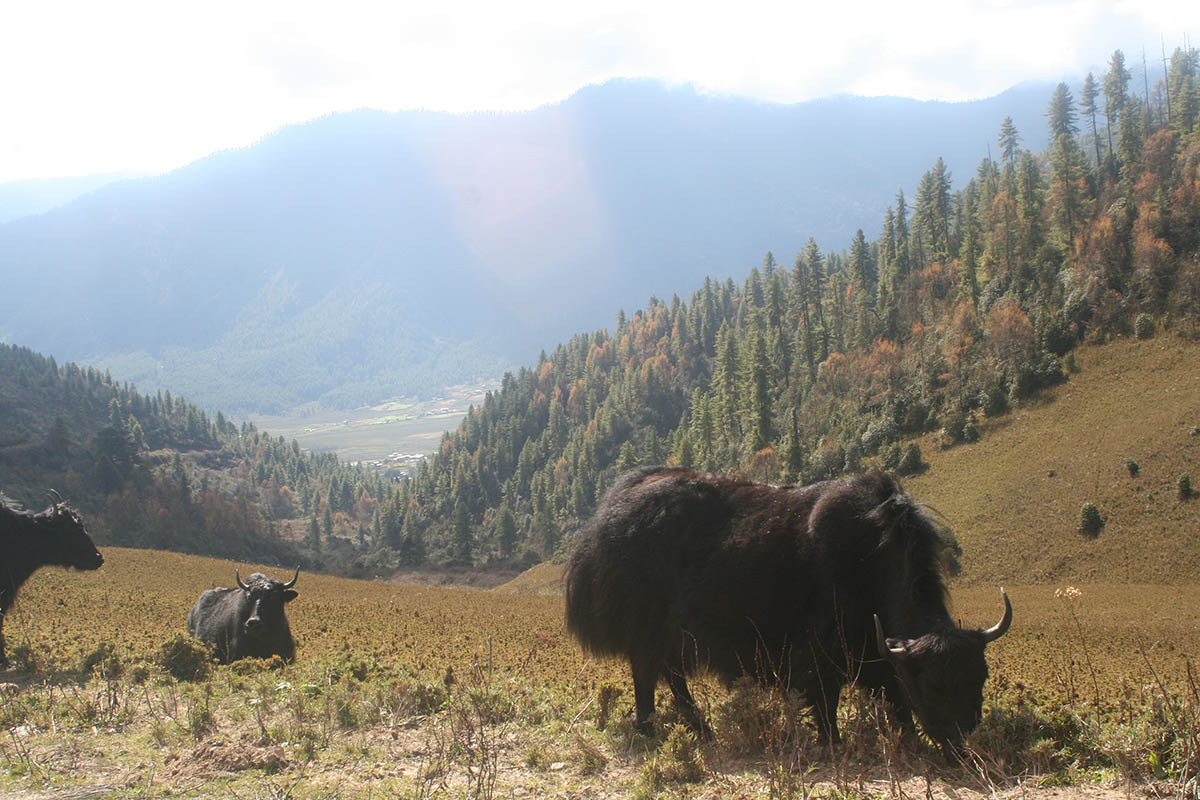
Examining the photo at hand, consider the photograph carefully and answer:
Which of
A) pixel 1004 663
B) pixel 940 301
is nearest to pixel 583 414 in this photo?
pixel 940 301

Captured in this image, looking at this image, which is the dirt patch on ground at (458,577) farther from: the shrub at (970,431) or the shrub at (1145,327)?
the shrub at (1145,327)

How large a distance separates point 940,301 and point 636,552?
97.0 m

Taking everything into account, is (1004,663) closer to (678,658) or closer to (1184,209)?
(678,658)

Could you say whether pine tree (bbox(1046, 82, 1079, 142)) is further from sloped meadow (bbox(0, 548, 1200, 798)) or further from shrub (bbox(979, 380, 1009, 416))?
sloped meadow (bbox(0, 548, 1200, 798))

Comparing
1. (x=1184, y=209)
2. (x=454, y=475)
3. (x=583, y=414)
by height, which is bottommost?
(x=454, y=475)

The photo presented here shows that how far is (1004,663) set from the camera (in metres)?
13.8

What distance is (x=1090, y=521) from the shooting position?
4581 centimetres

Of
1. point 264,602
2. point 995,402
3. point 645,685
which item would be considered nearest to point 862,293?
point 995,402

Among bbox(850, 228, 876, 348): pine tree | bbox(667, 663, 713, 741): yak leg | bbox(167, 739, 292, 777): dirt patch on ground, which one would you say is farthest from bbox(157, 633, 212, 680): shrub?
bbox(850, 228, 876, 348): pine tree

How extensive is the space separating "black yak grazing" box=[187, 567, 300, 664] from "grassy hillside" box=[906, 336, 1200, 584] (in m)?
44.3

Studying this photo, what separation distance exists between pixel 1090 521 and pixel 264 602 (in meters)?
49.5

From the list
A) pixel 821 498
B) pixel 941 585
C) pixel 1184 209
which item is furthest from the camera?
pixel 1184 209

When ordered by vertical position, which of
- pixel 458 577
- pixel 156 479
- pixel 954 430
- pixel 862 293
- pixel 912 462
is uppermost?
pixel 862 293

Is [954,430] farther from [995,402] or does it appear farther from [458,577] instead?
[458,577]
